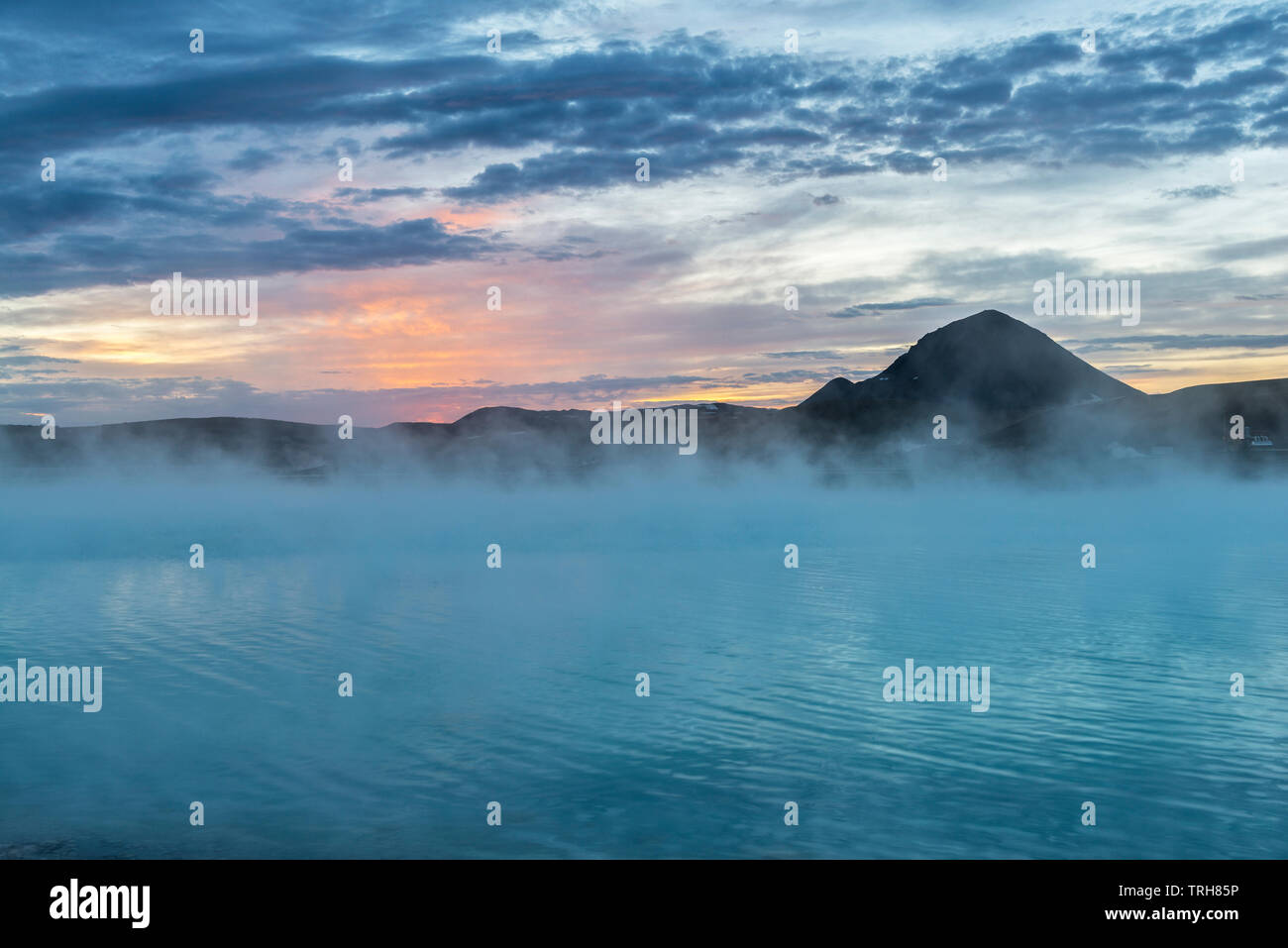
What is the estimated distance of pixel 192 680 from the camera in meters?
25.7

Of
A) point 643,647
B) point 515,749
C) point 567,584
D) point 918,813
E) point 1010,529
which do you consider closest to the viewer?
point 918,813

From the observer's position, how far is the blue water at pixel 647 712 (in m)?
15.1

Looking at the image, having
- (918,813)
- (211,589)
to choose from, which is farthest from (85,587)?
(918,813)

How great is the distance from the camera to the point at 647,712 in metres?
22.1

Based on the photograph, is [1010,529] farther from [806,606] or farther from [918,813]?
[918,813]

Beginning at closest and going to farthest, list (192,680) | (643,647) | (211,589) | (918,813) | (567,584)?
(918,813)
(192,680)
(643,647)
(211,589)
(567,584)

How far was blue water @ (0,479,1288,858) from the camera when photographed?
15125 millimetres

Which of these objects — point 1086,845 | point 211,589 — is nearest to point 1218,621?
point 1086,845

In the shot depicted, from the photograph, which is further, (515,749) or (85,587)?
(85,587)

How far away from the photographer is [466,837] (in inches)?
581
